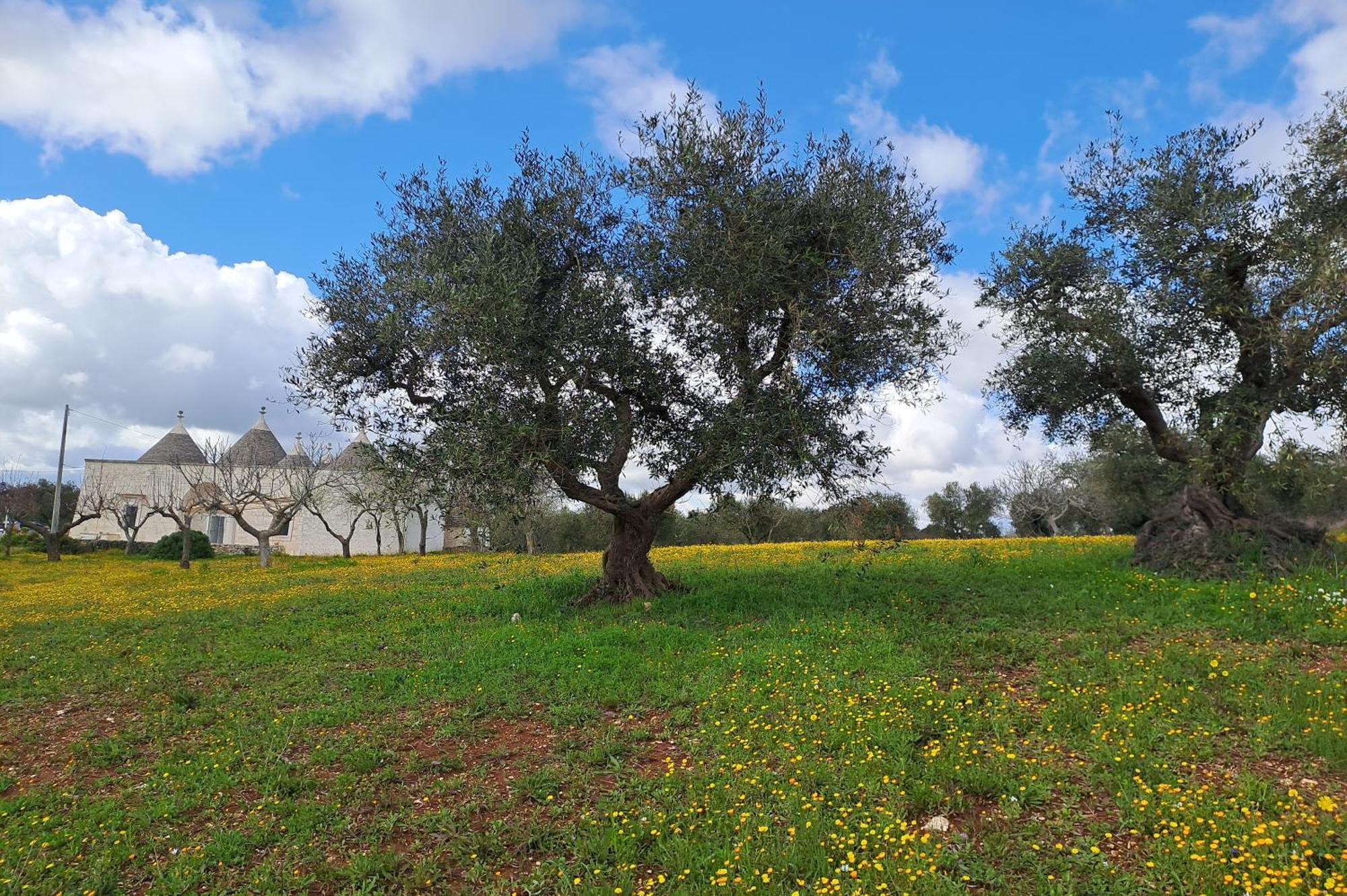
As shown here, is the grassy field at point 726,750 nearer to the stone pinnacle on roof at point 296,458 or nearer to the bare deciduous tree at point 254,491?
the bare deciduous tree at point 254,491

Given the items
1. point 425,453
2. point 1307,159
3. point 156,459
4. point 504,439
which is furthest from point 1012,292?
point 156,459

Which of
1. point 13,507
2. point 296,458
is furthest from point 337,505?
point 13,507

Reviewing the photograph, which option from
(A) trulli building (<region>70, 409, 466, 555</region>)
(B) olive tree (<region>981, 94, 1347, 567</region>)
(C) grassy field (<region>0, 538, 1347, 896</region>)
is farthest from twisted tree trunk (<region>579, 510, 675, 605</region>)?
(A) trulli building (<region>70, 409, 466, 555</region>)

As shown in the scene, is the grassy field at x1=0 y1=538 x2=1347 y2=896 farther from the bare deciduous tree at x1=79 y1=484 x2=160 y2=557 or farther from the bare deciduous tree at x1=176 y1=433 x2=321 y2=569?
the bare deciduous tree at x1=79 y1=484 x2=160 y2=557

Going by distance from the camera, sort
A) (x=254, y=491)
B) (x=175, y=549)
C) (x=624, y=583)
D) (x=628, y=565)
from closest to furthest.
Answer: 1. (x=624, y=583)
2. (x=628, y=565)
3. (x=254, y=491)
4. (x=175, y=549)

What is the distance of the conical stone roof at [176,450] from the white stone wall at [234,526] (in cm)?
65

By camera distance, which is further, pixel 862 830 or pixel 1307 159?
pixel 1307 159

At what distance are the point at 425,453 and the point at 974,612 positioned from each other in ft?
35.0

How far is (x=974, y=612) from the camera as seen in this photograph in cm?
1274

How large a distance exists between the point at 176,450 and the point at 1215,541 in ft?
226

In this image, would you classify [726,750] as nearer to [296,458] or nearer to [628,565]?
[628,565]

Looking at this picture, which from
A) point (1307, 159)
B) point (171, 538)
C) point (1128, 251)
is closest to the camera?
point (1307, 159)

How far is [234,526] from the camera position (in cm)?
5725

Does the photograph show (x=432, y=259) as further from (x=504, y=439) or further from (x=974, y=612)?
(x=974, y=612)
